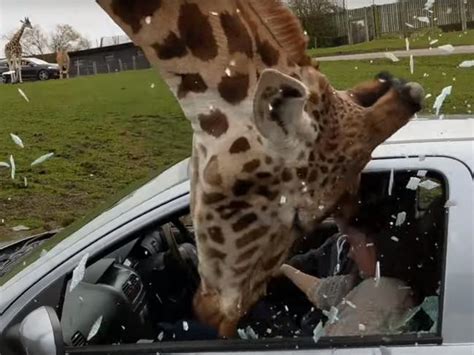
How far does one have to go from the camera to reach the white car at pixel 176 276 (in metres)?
1.98

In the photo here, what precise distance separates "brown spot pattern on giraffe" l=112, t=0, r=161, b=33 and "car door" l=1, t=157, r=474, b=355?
554mm

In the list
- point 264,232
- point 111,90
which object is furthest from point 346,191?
point 111,90

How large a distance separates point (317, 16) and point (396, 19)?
5.66ft

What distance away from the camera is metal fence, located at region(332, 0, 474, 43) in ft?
10.3

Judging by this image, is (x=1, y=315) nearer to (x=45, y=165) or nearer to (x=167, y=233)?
(x=167, y=233)

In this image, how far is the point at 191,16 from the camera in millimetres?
1761

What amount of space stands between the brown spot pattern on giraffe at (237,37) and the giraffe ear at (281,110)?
0.48 ft

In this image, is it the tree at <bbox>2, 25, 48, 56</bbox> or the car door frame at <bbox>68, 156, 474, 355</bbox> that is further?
the tree at <bbox>2, 25, 48, 56</bbox>

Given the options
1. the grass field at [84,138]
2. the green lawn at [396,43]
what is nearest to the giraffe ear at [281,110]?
the green lawn at [396,43]

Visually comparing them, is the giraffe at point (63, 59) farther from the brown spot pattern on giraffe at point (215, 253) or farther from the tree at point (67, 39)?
the brown spot pattern on giraffe at point (215, 253)

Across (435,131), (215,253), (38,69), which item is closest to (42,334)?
(215,253)

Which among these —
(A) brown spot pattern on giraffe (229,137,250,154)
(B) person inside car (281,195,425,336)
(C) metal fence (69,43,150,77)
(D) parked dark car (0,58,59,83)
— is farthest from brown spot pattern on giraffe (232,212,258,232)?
(D) parked dark car (0,58,59,83)

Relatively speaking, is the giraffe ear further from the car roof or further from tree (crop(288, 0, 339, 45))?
tree (crop(288, 0, 339, 45))

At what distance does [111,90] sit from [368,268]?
5.99 meters
